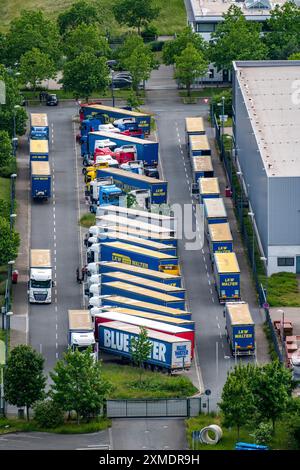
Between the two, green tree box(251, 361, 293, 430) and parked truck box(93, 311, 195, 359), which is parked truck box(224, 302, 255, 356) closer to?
parked truck box(93, 311, 195, 359)

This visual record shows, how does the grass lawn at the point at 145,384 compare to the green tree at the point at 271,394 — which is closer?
the green tree at the point at 271,394

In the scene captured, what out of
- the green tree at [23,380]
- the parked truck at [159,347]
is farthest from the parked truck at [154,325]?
the green tree at [23,380]

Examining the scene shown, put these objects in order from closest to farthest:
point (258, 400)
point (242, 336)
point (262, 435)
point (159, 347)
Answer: point (262, 435) → point (258, 400) → point (159, 347) → point (242, 336)

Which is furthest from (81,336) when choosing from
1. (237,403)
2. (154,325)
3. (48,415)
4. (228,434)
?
(237,403)

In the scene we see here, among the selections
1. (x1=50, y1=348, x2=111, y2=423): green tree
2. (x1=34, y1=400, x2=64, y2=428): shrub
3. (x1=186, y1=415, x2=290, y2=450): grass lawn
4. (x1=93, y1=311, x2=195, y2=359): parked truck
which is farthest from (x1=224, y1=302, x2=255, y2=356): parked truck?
(x1=34, y1=400, x2=64, y2=428): shrub

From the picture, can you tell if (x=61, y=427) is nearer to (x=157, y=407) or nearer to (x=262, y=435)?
(x=157, y=407)

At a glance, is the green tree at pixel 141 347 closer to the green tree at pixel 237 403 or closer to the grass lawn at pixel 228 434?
the grass lawn at pixel 228 434

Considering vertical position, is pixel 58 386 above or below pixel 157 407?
above
